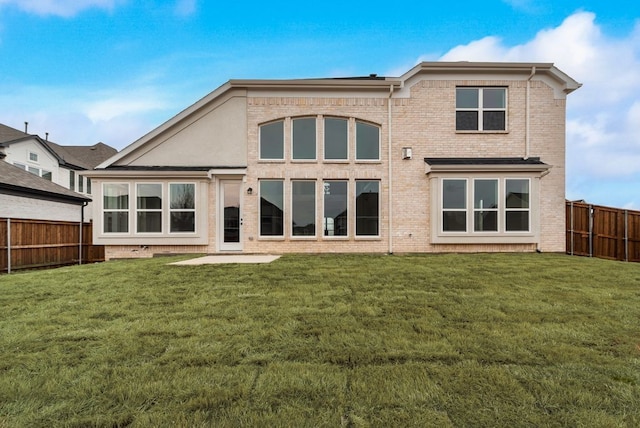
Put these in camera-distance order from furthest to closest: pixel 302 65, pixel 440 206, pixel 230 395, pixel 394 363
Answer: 1. pixel 302 65
2. pixel 440 206
3. pixel 394 363
4. pixel 230 395

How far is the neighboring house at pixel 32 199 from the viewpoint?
1406cm

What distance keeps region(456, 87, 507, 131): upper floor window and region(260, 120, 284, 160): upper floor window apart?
6795 mm

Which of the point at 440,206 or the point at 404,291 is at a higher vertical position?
the point at 440,206

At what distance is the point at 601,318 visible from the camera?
430 centimetres

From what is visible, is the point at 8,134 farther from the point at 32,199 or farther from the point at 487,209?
the point at 487,209

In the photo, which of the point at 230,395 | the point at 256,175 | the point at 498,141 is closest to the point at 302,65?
the point at 256,175

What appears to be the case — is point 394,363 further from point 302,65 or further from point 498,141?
point 302,65

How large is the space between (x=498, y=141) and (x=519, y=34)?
7719 millimetres

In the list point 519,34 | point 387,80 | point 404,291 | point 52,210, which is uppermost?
point 519,34

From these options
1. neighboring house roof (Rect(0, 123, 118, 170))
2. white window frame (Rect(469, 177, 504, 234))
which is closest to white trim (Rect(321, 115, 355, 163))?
Result: white window frame (Rect(469, 177, 504, 234))

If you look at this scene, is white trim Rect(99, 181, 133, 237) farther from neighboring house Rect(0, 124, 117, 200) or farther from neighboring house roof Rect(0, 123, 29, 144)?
neighboring house roof Rect(0, 123, 29, 144)

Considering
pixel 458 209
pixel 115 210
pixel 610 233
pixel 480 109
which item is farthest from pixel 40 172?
pixel 610 233

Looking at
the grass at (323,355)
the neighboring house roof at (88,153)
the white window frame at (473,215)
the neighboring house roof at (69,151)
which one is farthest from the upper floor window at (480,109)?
the neighboring house roof at (88,153)

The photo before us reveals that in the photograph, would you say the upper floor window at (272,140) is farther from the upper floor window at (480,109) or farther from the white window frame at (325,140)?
the upper floor window at (480,109)
